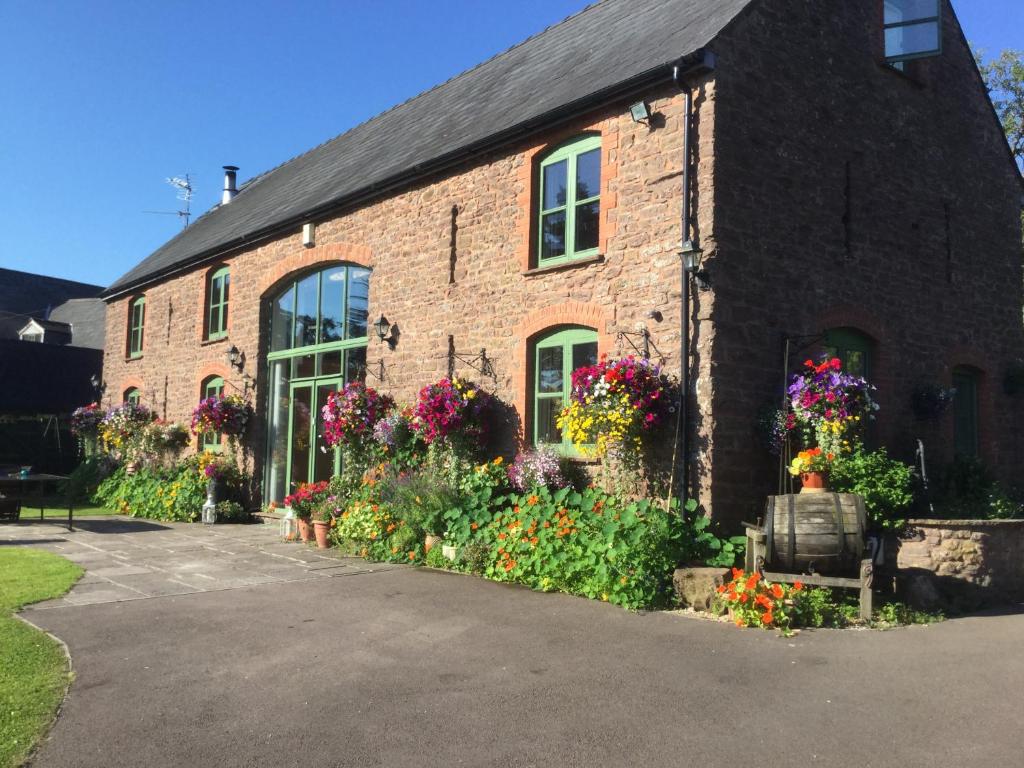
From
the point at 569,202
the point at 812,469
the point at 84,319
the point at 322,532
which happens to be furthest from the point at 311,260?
the point at 84,319

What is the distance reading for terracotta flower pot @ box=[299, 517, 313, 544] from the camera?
36.7ft

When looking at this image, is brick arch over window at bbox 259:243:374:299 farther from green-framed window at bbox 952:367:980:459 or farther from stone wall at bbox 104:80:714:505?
green-framed window at bbox 952:367:980:459

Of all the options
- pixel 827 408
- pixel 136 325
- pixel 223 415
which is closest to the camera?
pixel 827 408

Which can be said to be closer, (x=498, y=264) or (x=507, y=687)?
(x=507, y=687)

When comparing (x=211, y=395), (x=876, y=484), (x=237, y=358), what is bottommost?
(x=876, y=484)

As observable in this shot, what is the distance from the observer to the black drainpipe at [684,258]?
26.3 ft

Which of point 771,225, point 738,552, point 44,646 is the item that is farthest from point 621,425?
point 44,646

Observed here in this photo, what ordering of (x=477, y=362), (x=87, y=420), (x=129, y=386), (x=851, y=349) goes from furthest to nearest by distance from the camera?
(x=87, y=420) → (x=129, y=386) → (x=477, y=362) → (x=851, y=349)

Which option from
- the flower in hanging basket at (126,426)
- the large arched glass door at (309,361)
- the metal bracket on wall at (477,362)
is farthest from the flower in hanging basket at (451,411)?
the flower in hanging basket at (126,426)

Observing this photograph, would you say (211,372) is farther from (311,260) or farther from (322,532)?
(322,532)

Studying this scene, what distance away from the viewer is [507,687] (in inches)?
189

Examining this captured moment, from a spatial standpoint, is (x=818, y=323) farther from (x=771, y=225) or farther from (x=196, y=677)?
(x=196, y=677)

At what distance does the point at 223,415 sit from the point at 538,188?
7565 mm

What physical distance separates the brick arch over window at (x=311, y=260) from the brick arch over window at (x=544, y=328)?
3678 millimetres
